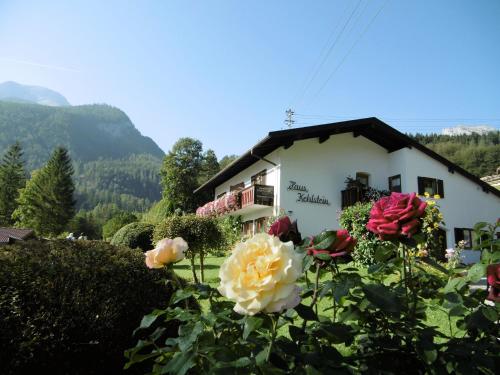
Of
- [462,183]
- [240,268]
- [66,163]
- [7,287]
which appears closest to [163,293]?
[7,287]

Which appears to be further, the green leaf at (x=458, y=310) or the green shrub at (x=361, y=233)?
the green shrub at (x=361, y=233)

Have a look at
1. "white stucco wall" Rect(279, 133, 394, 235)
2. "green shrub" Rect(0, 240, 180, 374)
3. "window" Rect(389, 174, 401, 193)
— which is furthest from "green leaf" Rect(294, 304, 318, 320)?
"window" Rect(389, 174, 401, 193)

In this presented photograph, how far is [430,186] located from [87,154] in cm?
17335

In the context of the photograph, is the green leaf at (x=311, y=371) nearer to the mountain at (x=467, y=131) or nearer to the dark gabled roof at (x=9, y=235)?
the dark gabled roof at (x=9, y=235)

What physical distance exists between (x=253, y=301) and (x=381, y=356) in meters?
0.72

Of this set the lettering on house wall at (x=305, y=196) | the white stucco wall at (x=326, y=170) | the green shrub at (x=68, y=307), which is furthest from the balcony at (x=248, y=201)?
the green shrub at (x=68, y=307)

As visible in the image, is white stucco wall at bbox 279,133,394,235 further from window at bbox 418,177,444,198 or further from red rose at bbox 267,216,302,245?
red rose at bbox 267,216,302,245

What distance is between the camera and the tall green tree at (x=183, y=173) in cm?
3947

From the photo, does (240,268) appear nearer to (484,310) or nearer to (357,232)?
(484,310)

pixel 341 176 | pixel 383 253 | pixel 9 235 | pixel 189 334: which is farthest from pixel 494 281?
pixel 9 235

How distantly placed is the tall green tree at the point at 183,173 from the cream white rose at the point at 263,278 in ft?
123

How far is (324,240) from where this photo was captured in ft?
4.57

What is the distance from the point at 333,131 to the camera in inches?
720

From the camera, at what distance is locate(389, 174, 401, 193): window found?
19422 mm
